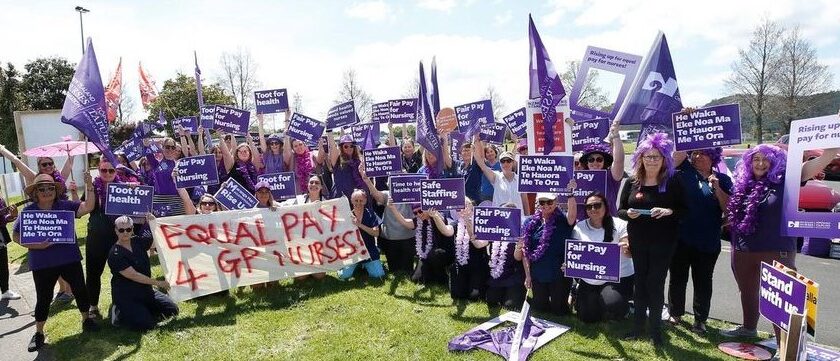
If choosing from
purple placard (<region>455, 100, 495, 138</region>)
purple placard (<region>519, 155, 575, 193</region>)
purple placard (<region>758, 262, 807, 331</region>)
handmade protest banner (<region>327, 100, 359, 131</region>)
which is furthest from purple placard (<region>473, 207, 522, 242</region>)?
handmade protest banner (<region>327, 100, 359, 131</region>)

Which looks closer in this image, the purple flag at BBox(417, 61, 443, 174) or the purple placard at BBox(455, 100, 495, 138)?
the purple flag at BBox(417, 61, 443, 174)

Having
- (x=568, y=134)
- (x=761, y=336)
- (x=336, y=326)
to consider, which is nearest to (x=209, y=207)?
(x=336, y=326)

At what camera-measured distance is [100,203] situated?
6.57 m

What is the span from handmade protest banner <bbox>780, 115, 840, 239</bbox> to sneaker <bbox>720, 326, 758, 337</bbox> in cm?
132

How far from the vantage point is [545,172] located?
5621 mm

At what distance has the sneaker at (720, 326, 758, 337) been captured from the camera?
5.46 meters

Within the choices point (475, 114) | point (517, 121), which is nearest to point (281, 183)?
point (475, 114)

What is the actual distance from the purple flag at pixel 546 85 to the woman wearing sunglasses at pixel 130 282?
4.72 metres

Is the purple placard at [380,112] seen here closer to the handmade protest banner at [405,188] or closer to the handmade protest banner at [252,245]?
the handmade protest banner at [252,245]

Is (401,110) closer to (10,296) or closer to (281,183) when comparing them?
(281,183)

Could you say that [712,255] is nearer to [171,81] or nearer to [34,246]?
[34,246]

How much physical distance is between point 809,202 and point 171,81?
34833mm

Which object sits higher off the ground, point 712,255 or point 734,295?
point 712,255

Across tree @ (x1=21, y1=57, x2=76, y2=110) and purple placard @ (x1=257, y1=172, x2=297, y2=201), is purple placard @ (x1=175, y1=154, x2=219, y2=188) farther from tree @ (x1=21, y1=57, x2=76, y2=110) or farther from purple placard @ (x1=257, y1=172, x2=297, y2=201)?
tree @ (x1=21, y1=57, x2=76, y2=110)
